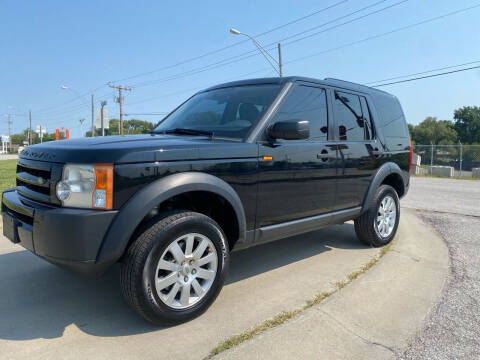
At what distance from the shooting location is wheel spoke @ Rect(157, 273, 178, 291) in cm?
243

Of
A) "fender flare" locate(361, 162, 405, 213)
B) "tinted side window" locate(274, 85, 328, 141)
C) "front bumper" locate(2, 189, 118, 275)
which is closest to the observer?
"front bumper" locate(2, 189, 118, 275)

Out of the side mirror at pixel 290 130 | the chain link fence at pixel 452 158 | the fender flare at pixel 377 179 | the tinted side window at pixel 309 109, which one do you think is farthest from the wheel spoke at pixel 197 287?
the chain link fence at pixel 452 158

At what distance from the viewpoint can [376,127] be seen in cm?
450

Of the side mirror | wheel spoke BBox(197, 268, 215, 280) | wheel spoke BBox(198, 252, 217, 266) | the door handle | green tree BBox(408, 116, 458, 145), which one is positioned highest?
green tree BBox(408, 116, 458, 145)

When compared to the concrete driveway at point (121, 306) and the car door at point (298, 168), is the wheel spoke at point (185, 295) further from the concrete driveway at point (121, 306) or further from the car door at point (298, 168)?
the car door at point (298, 168)

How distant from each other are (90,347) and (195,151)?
146cm

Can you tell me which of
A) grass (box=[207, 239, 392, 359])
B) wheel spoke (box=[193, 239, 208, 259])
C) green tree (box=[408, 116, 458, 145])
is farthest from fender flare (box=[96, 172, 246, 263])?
green tree (box=[408, 116, 458, 145])

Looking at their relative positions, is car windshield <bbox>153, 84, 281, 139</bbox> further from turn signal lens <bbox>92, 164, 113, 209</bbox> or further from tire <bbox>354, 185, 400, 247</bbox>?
tire <bbox>354, 185, 400, 247</bbox>

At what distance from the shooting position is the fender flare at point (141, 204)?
2260 mm

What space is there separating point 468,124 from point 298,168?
85.0 m

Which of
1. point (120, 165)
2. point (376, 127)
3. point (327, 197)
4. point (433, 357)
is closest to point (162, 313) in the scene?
point (120, 165)

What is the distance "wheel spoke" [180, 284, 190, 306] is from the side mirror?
140 centimetres

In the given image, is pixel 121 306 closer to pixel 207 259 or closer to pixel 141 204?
pixel 207 259

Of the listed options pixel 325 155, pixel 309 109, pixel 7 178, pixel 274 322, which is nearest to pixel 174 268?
pixel 274 322
